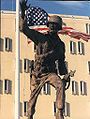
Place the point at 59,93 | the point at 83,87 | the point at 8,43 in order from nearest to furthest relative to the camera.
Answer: the point at 59,93, the point at 8,43, the point at 83,87

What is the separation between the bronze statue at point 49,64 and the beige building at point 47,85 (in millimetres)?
29767

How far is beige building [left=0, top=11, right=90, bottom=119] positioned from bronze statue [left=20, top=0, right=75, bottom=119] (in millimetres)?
29767

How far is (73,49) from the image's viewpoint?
153 ft

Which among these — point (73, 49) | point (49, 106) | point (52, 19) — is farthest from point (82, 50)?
point (52, 19)

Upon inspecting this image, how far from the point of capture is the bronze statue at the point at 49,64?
12070mm

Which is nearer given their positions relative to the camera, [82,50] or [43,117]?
[43,117]

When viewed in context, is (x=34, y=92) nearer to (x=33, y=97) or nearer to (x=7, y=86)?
(x=33, y=97)

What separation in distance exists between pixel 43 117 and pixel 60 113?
3235 cm

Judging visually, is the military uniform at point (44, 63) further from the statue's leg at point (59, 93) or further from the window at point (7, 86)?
the window at point (7, 86)

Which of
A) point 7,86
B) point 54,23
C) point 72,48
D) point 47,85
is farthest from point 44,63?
point 72,48

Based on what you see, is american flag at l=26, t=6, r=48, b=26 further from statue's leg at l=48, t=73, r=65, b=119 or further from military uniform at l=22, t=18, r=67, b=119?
statue's leg at l=48, t=73, r=65, b=119

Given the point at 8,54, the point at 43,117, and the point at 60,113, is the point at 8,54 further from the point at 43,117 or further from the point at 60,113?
the point at 60,113

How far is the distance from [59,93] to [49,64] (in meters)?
0.71

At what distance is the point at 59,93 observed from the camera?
12039 millimetres
